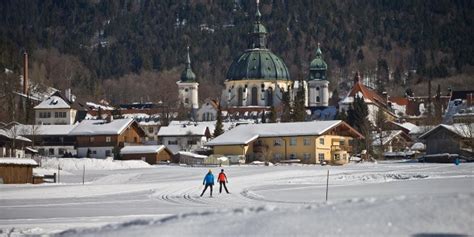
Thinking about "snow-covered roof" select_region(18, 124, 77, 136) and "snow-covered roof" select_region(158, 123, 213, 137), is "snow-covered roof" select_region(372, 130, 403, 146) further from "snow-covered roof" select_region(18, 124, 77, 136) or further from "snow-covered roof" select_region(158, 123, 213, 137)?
"snow-covered roof" select_region(18, 124, 77, 136)

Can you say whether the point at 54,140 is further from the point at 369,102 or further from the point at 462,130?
the point at 369,102

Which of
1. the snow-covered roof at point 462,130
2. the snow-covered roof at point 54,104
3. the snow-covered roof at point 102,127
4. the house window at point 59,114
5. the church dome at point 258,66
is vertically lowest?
the snow-covered roof at point 462,130

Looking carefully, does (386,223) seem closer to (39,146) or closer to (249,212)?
(249,212)

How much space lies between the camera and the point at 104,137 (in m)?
104

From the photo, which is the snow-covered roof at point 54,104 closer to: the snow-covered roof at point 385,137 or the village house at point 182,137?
the village house at point 182,137

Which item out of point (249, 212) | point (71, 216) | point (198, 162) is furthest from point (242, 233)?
point (198, 162)

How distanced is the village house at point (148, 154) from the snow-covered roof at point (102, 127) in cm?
815

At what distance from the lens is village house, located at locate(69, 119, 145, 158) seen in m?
104

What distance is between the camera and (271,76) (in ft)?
652

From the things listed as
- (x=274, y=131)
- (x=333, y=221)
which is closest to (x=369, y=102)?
(x=274, y=131)

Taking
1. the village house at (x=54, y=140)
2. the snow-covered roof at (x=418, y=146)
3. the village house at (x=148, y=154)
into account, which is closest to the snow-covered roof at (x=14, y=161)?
the village house at (x=148, y=154)

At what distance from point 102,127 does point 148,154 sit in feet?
46.3

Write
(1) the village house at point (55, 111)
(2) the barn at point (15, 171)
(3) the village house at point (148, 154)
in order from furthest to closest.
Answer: (1) the village house at point (55, 111)
(3) the village house at point (148, 154)
(2) the barn at point (15, 171)

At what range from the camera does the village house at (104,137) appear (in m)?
104
